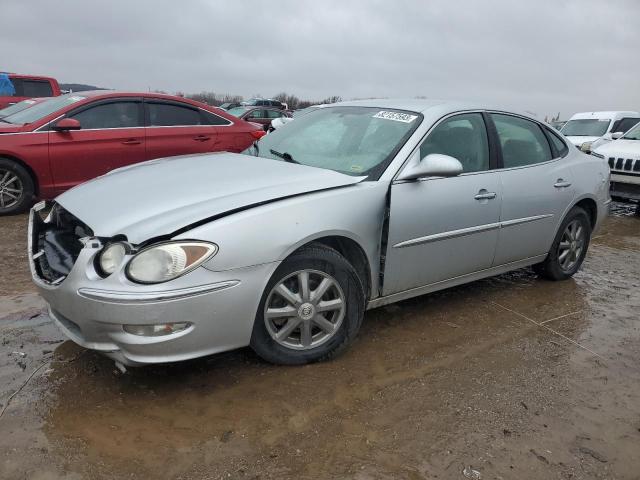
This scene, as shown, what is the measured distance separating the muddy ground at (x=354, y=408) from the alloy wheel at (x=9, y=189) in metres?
2.91

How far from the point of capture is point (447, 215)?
3396mm

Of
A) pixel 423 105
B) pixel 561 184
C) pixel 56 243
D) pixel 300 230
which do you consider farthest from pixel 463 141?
pixel 56 243

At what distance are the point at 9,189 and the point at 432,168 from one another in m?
5.24

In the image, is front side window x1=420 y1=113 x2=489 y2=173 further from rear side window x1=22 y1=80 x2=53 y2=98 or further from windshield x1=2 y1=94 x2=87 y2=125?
rear side window x1=22 y1=80 x2=53 y2=98

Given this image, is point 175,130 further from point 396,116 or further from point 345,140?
point 396,116

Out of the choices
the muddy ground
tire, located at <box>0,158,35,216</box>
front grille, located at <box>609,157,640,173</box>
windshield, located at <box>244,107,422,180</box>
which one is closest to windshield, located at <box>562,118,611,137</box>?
front grille, located at <box>609,157,640,173</box>

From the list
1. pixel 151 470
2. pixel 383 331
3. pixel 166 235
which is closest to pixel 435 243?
pixel 383 331

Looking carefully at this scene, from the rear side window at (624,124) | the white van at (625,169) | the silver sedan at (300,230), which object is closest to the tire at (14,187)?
the silver sedan at (300,230)

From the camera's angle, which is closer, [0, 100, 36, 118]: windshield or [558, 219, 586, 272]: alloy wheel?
[558, 219, 586, 272]: alloy wheel

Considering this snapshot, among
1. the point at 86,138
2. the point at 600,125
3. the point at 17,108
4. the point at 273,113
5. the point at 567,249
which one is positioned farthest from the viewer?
the point at 273,113

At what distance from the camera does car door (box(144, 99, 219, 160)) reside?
22.4 feet

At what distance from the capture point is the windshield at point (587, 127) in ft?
43.5

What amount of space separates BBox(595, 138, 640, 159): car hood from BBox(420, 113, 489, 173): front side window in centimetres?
579

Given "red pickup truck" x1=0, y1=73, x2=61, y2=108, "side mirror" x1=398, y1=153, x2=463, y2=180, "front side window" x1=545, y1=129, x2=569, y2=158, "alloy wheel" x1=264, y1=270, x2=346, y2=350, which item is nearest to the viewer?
"alloy wheel" x1=264, y1=270, x2=346, y2=350
